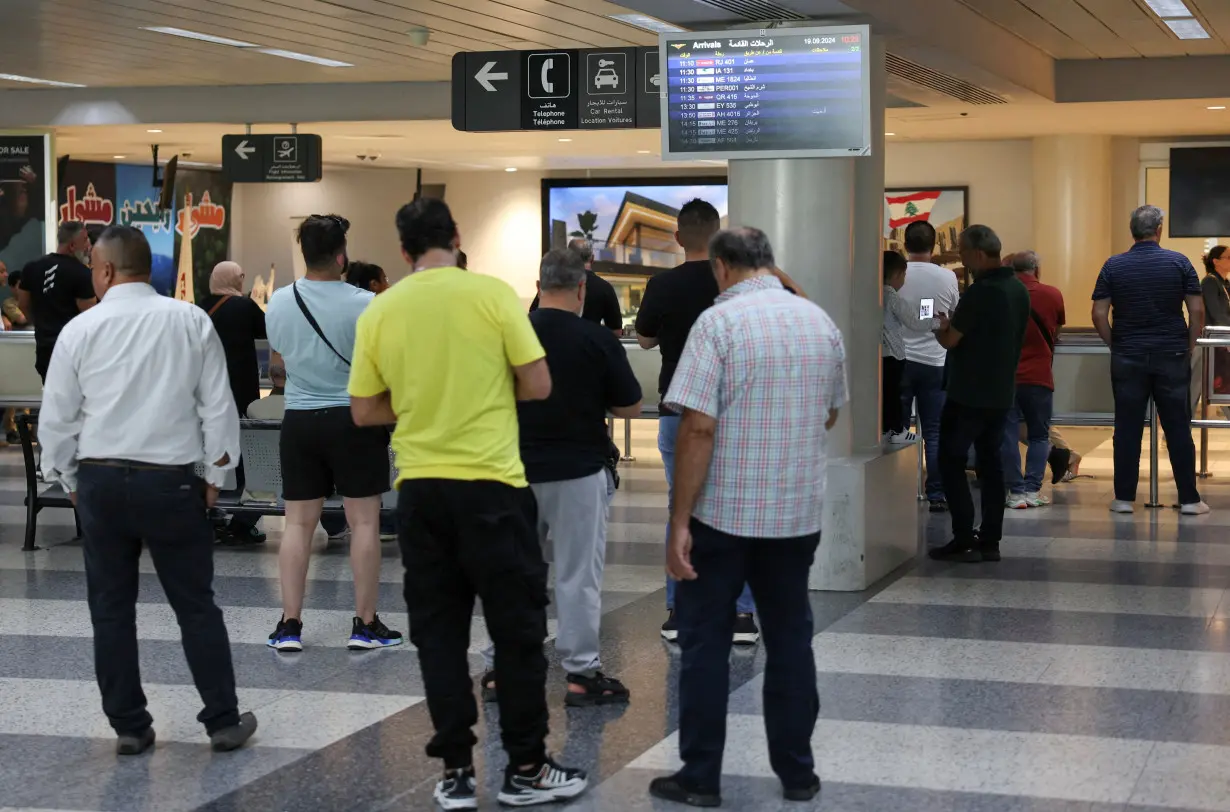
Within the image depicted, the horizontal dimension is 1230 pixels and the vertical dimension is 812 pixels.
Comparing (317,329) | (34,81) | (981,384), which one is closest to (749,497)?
(317,329)

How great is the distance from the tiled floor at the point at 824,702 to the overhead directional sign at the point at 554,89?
3305mm

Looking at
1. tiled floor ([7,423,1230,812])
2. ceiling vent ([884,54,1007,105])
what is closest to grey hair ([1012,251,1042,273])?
ceiling vent ([884,54,1007,105])

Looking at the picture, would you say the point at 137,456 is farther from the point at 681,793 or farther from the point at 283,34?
the point at 283,34

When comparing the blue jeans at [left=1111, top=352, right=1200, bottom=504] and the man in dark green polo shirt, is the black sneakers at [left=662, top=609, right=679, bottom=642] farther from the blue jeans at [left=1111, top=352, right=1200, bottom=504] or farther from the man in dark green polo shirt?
the blue jeans at [left=1111, top=352, right=1200, bottom=504]

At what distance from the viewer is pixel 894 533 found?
9.16m

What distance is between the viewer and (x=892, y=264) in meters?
10.9

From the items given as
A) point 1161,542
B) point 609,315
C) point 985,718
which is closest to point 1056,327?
point 1161,542

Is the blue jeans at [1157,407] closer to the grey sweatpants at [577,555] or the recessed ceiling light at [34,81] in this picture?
the grey sweatpants at [577,555]

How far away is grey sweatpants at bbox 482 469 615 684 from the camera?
19.8 ft

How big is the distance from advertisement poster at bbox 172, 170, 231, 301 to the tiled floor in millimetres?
19813

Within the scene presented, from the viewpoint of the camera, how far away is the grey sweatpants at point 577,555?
602 cm

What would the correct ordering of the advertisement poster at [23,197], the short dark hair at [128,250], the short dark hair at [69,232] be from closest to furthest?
the short dark hair at [128,250] → the short dark hair at [69,232] → the advertisement poster at [23,197]

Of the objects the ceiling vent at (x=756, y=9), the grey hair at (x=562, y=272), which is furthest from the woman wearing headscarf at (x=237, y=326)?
the grey hair at (x=562, y=272)

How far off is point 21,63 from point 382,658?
10247 millimetres
